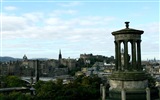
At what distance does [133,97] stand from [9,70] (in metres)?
131

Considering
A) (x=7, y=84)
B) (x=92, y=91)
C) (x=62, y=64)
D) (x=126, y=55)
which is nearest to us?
(x=126, y=55)

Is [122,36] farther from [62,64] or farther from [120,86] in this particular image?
[62,64]

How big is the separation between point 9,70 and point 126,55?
425ft

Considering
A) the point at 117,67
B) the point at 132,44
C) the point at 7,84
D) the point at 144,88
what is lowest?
the point at 7,84

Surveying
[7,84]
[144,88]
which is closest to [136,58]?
[144,88]

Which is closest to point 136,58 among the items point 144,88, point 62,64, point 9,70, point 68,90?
point 144,88

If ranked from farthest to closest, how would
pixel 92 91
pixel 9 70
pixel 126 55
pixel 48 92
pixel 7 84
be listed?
pixel 9 70, pixel 7 84, pixel 92 91, pixel 48 92, pixel 126 55

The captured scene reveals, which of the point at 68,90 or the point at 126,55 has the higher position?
the point at 126,55

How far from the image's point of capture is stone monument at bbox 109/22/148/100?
14472mm

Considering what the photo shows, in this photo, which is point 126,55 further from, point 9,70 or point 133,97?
point 9,70

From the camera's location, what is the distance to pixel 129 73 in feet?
49.0

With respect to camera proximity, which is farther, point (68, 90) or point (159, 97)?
point (68, 90)

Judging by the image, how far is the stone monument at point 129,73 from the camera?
47.5 feet

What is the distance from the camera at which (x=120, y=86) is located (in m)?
14.9
